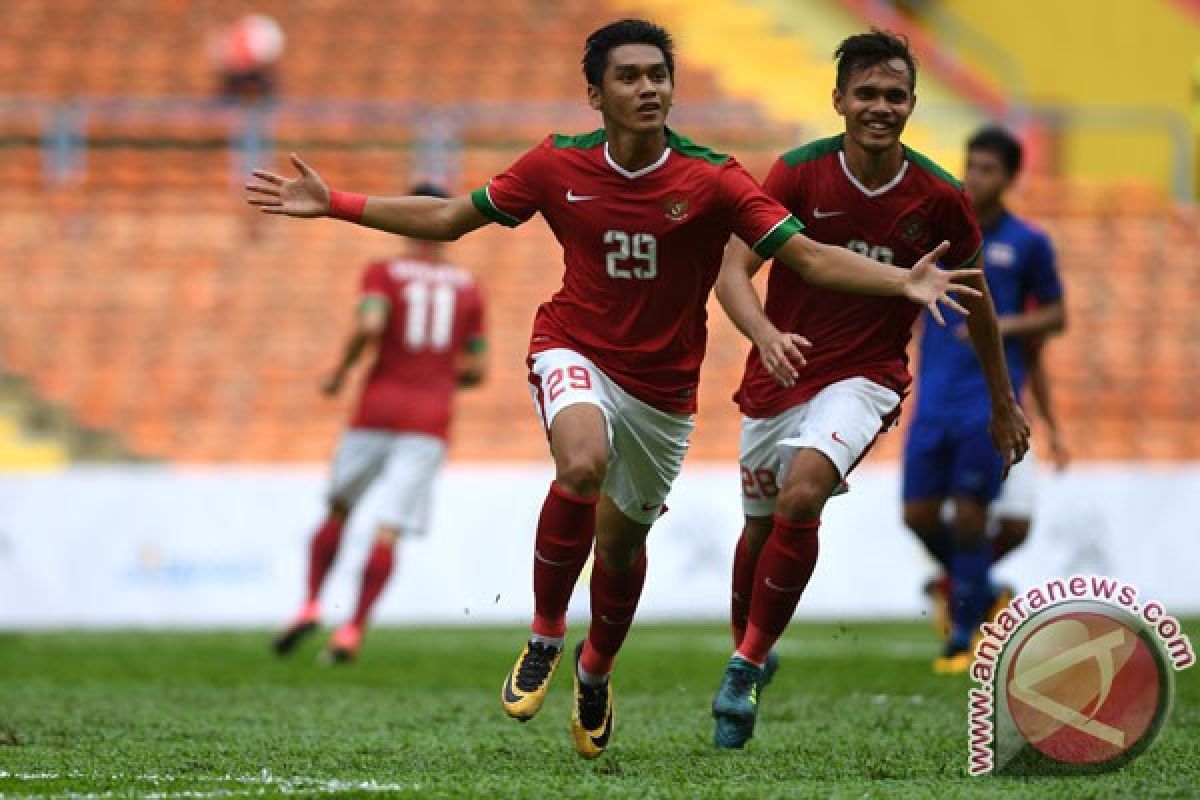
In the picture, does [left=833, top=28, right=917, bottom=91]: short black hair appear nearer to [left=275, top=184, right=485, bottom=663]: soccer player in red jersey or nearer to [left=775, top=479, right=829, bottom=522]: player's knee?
[left=775, top=479, right=829, bottom=522]: player's knee

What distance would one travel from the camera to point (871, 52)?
691 cm

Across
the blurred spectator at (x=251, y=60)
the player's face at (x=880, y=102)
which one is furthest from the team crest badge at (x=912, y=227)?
the blurred spectator at (x=251, y=60)

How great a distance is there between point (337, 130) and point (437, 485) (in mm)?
6973

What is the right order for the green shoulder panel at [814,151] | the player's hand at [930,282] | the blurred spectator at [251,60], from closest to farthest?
the player's hand at [930,282]
the green shoulder panel at [814,151]
the blurred spectator at [251,60]

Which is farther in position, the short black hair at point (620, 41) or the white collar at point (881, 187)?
the white collar at point (881, 187)

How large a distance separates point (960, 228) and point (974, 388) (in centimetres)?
285

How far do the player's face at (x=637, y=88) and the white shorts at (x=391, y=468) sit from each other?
527 cm

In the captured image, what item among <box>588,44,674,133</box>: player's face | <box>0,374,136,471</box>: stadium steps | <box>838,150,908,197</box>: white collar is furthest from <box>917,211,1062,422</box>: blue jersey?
<box>0,374,136,471</box>: stadium steps

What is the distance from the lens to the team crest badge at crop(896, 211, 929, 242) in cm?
700

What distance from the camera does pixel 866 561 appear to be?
602 inches

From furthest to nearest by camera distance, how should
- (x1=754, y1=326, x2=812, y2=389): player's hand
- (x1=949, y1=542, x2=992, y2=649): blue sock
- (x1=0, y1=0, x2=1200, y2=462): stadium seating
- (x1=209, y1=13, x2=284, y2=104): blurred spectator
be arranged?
(x1=209, y1=13, x2=284, y2=104): blurred spectator, (x1=0, y1=0, x2=1200, y2=462): stadium seating, (x1=949, y1=542, x2=992, y2=649): blue sock, (x1=754, y1=326, x2=812, y2=389): player's hand

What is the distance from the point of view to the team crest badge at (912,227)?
7.00m

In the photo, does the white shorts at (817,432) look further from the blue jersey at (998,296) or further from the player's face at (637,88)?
the blue jersey at (998,296)

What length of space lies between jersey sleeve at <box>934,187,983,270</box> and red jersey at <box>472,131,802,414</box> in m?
0.78
